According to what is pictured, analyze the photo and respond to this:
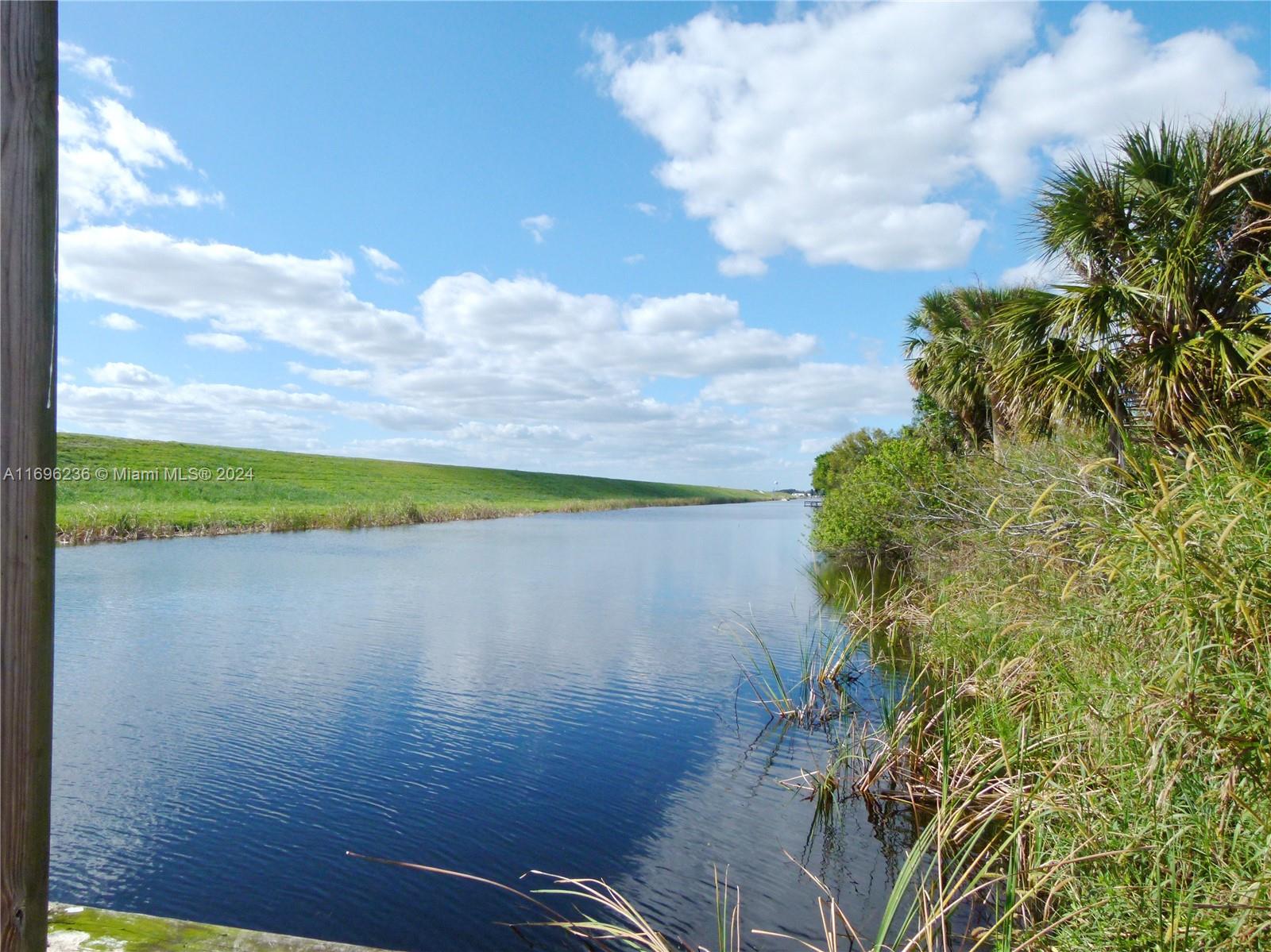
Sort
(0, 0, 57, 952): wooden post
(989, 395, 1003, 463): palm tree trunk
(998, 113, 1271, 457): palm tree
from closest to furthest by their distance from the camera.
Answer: (0, 0, 57, 952): wooden post → (998, 113, 1271, 457): palm tree → (989, 395, 1003, 463): palm tree trunk

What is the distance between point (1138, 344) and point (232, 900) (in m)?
10.6

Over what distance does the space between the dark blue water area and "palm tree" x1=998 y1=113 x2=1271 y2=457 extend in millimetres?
4878

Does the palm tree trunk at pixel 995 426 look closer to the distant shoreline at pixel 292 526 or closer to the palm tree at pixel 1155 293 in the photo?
the palm tree at pixel 1155 293

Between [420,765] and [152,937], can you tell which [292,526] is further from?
[152,937]

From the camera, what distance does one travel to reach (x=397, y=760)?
7.62m

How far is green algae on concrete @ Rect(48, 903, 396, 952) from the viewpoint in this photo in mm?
2869

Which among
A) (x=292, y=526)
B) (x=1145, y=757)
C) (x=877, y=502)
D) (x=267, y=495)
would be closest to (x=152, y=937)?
(x=1145, y=757)

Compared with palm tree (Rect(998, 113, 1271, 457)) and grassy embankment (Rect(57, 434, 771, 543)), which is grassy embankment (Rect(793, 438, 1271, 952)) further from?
grassy embankment (Rect(57, 434, 771, 543))

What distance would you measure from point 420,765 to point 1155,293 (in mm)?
9210

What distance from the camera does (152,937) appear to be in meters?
2.96

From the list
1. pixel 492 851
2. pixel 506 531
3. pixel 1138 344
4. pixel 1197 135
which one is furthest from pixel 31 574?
pixel 506 531

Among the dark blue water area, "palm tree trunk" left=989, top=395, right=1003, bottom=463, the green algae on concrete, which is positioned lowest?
the dark blue water area

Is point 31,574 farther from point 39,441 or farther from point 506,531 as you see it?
point 506,531

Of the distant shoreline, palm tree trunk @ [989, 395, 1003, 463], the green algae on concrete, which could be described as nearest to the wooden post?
the green algae on concrete
